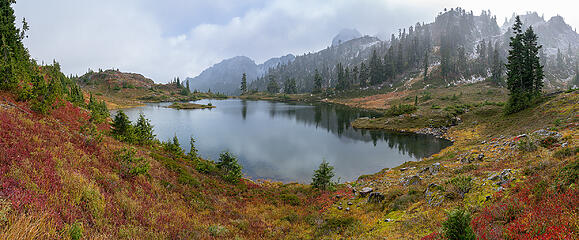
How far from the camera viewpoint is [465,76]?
137125mm

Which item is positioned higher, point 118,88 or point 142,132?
point 118,88

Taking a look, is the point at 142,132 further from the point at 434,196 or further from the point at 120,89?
the point at 120,89

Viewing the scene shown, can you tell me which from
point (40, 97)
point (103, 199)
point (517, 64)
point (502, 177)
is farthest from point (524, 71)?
point (40, 97)

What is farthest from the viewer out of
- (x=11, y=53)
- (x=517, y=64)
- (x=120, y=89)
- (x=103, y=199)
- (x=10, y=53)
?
(x=120, y=89)

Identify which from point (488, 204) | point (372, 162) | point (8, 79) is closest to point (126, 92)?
point (8, 79)

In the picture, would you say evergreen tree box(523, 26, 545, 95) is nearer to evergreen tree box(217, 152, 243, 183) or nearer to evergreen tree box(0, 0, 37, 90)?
evergreen tree box(217, 152, 243, 183)

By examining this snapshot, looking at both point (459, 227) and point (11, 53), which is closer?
point (459, 227)

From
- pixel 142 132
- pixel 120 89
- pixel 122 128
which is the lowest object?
pixel 142 132

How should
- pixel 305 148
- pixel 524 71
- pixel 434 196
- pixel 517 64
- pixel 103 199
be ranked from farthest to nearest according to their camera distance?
pixel 517 64, pixel 524 71, pixel 305 148, pixel 434 196, pixel 103 199

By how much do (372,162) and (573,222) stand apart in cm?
2659

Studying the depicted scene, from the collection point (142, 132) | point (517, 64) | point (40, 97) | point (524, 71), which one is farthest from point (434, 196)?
point (517, 64)

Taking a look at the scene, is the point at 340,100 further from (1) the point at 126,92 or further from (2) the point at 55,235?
(1) the point at 126,92

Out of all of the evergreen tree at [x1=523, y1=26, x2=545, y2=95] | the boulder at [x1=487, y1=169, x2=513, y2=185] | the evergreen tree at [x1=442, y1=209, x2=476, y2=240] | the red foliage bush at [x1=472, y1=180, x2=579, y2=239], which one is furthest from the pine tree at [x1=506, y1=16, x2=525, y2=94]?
the evergreen tree at [x1=442, y1=209, x2=476, y2=240]

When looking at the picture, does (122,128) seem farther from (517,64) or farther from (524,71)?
(517,64)
